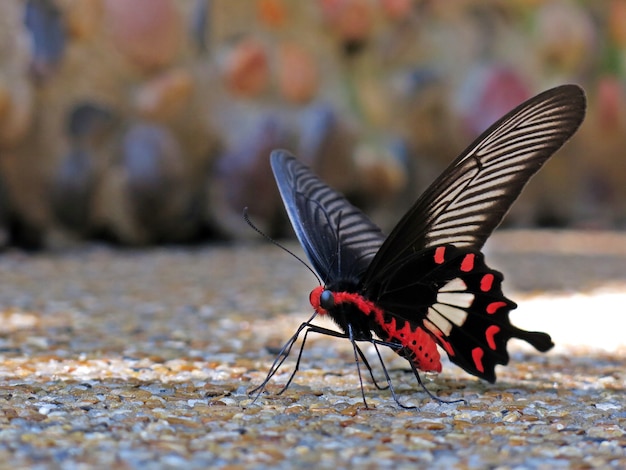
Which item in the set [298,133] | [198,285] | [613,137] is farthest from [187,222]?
[613,137]

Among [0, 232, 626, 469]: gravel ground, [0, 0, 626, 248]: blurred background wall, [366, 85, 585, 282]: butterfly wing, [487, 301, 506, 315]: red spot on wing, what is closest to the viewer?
[0, 232, 626, 469]: gravel ground

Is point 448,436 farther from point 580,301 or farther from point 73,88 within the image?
point 73,88

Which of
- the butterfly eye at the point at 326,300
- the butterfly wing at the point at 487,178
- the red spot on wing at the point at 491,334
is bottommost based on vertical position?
the red spot on wing at the point at 491,334

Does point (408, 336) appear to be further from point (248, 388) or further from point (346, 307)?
point (248, 388)

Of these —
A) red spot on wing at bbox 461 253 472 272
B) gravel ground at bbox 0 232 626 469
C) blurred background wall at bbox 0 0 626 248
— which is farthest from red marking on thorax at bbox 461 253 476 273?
blurred background wall at bbox 0 0 626 248

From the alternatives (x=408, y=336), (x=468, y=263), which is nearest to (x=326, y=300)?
(x=408, y=336)

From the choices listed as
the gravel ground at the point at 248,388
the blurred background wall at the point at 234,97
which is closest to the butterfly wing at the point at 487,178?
the gravel ground at the point at 248,388

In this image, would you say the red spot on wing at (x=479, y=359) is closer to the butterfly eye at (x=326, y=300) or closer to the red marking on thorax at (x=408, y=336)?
the red marking on thorax at (x=408, y=336)

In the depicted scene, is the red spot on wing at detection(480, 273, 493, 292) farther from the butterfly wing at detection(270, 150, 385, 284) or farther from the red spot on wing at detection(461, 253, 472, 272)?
the butterfly wing at detection(270, 150, 385, 284)
